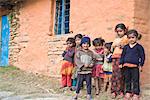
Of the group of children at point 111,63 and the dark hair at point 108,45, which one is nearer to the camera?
the group of children at point 111,63

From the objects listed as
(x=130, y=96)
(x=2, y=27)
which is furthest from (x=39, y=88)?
(x=2, y=27)

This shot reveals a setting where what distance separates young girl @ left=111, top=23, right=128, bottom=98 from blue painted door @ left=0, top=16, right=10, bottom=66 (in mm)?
6721

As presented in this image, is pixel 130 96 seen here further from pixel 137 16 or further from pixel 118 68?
pixel 137 16

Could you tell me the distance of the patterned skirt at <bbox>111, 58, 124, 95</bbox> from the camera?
8156mm

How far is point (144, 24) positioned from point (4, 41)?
7057 millimetres

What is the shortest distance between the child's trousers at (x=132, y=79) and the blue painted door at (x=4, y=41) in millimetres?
7204

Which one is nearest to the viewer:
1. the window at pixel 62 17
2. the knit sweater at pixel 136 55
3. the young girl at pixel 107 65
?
the knit sweater at pixel 136 55

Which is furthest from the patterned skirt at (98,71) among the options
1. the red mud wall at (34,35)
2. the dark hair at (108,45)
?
the red mud wall at (34,35)

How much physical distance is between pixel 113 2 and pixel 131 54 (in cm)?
203

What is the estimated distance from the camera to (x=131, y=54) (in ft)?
25.1

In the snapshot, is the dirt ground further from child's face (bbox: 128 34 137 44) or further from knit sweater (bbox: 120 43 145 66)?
child's face (bbox: 128 34 137 44)

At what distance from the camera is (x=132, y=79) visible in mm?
7770

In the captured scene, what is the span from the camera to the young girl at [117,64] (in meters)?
8.16

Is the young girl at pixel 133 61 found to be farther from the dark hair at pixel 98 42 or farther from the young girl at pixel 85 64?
the dark hair at pixel 98 42
